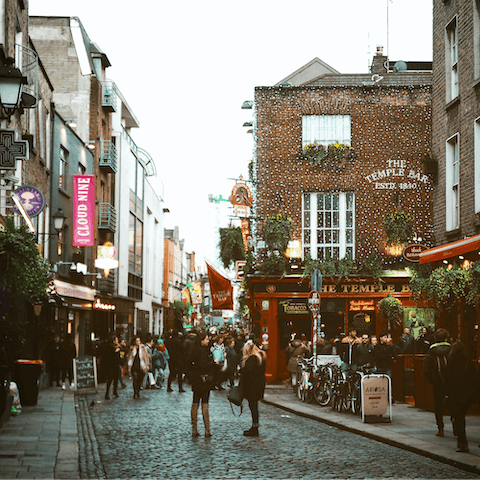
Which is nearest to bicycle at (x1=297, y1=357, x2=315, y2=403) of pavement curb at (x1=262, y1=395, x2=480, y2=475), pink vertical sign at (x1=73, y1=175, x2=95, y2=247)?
pavement curb at (x1=262, y1=395, x2=480, y2=475)

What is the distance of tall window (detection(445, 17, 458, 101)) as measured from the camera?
63.6 ft

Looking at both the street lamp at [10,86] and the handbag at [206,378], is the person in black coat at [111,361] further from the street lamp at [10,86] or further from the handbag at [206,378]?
the street lamp at [10,86]

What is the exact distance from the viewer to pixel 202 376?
1383 cm

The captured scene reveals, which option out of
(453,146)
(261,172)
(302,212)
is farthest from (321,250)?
(453,146)

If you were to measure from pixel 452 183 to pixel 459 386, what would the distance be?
349 inches

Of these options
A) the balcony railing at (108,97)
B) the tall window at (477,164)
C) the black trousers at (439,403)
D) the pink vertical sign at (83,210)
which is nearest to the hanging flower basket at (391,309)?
the pink vertical sign at (83,210)

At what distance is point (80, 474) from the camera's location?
984 cm

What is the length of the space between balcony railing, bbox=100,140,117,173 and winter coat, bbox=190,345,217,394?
28.0 metres

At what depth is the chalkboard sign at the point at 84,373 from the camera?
22.6 metres

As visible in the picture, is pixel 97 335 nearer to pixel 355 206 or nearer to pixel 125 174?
pixel 125 174

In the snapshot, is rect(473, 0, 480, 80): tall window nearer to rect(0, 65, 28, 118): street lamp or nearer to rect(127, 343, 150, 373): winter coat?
rect(0, 65, 28, 118): street lamp

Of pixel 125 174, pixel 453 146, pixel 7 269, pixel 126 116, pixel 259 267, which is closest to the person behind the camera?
pixel 7 269

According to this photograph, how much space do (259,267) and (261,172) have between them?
376 cm

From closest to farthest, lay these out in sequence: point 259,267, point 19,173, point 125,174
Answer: point 19,173, point 259,267, point 125,174
